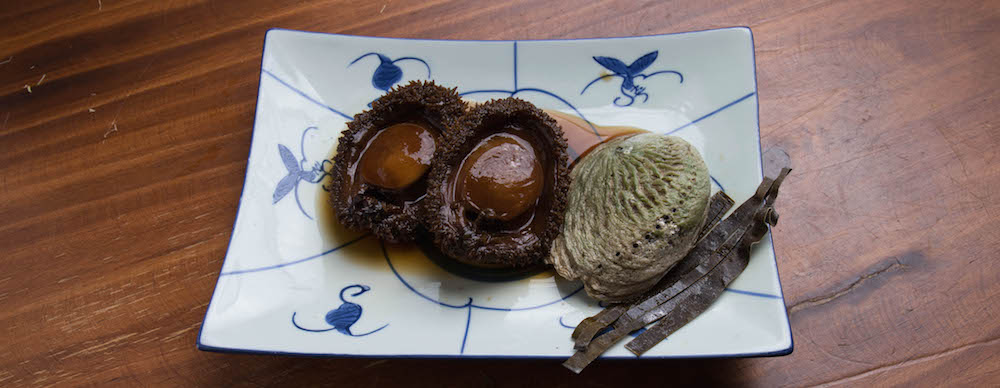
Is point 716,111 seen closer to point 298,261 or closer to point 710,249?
point 710,249

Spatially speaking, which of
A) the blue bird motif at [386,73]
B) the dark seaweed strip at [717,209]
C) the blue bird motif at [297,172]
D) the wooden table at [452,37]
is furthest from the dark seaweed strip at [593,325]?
the blue bird motif at [386,73]

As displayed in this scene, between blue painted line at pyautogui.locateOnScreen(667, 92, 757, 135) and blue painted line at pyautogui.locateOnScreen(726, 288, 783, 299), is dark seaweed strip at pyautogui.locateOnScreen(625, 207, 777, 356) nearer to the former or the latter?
blue painted line at pyautogui.locateOnScreen(726, 288, 783, 299)

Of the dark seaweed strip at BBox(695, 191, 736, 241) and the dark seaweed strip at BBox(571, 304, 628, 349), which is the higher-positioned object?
the dark seaweed strip at BBox(695, 191, 736, 241)

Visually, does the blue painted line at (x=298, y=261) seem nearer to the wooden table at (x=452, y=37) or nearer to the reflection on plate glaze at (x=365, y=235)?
the reflection on plate glaze at (x=365, y=235)

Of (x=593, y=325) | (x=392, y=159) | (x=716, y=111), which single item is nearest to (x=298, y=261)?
(x=392, y=159)

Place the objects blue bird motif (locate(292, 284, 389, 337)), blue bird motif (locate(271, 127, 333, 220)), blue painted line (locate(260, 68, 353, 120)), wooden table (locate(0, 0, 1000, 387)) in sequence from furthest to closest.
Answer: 1. blue painted line (locate(260, 68, 353, 120))
2. blue bird motif (locate(271, 127, 333, 220))
3. wooden table (locate(0, 0, 1000, 387))
4. blue bird motif (locate(292, 284, 389, 337))

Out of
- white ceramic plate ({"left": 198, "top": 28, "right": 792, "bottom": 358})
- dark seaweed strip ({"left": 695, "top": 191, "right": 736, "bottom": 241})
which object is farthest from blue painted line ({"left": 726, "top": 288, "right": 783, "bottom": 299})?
dark seaweed strip ({"left": 695, "top": 191, "right": 736, "bottom": 241})

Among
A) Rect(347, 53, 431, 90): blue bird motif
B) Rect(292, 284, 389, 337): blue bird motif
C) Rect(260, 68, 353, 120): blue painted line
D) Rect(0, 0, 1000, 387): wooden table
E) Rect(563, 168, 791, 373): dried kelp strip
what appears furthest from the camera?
Rect(347, 53, 431, 90): blue bird motif
